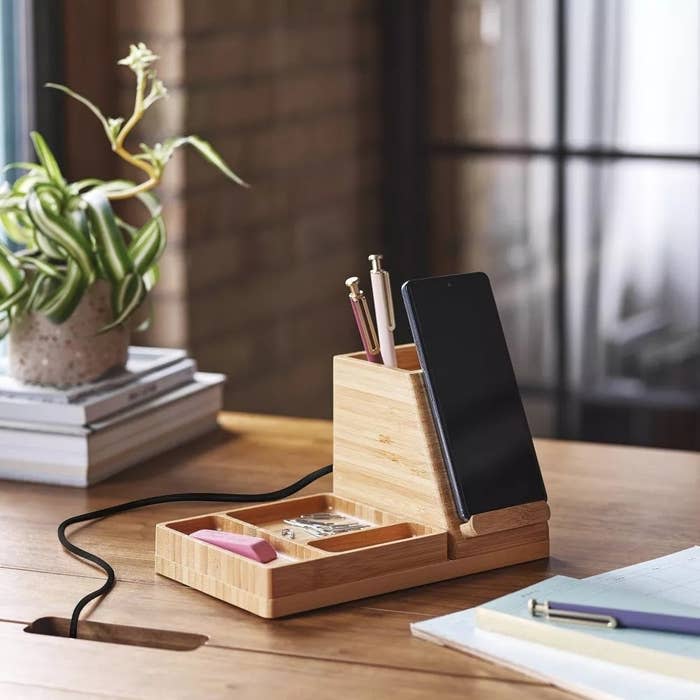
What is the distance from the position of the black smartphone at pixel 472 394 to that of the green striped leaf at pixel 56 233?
0.44 metres

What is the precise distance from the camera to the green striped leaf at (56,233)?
1.36 meters

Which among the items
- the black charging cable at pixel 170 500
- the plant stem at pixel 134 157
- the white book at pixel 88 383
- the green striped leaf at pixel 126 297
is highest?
the plant stem at pixel 134 157

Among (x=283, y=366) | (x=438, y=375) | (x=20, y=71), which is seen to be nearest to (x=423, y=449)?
(x=438, y=375)

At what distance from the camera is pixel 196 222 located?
7.58ft

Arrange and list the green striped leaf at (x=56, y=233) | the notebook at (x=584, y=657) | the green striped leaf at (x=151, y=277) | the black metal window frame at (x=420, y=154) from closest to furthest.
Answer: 1. the notebook at (x=584, y=657)
2. the green striped leaf at (x=56, y=233)
3. the green striped leaf at (x=151, y=277)
4. the black metal window frame at (x=420, y=154)

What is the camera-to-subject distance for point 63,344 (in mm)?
1406

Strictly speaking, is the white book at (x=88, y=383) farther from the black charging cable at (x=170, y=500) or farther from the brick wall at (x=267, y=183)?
the brick wall at (x=267, y=183)

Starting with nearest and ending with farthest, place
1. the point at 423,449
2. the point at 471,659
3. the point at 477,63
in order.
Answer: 1. the point at 471,659
2. the point at 423,449
3. the point at 477,63

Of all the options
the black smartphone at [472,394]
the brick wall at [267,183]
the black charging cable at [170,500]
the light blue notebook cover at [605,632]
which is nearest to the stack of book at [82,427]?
the black charging cable at [170,500]

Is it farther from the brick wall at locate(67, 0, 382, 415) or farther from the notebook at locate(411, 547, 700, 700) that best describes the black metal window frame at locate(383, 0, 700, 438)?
the notebook at locate(411, 547, 700, 700)

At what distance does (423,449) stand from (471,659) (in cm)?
21

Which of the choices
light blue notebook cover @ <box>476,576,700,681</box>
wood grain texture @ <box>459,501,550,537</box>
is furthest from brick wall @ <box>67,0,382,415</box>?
light blue notebook cover @ <box>476,576,700,681</box>

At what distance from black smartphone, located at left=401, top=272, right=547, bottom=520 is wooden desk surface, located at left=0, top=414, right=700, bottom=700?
0.24 ft

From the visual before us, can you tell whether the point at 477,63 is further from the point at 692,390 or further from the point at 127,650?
the point at 127,650
